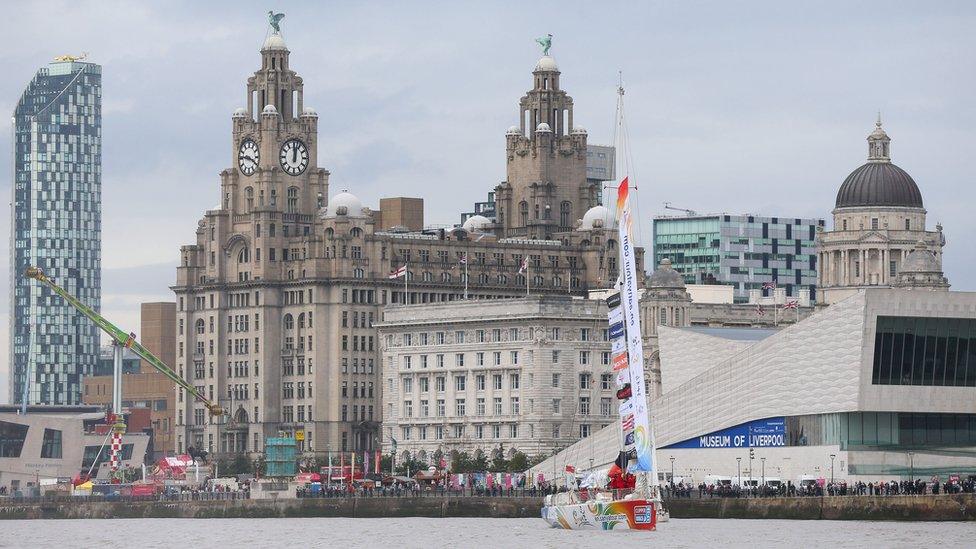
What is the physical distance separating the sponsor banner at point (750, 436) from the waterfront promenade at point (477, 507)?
17.5 meters

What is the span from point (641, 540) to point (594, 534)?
9.85 metres

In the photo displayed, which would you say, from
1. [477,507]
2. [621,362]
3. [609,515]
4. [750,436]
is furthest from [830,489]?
[477,507]

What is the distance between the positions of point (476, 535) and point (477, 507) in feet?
85.3

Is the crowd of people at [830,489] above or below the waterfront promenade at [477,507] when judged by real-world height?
above

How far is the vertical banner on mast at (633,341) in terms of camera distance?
131250 mm

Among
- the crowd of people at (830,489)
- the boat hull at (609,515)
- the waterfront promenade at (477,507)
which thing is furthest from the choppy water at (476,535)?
the crowd of people at (830,489)

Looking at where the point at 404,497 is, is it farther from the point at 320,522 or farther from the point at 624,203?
the point at 624,203

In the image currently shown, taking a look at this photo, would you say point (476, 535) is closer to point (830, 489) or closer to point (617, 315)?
point (617, 315)

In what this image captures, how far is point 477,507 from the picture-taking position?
172 m

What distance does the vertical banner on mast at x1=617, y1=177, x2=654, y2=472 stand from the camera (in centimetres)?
13125

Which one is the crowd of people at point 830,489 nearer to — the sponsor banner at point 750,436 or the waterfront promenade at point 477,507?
the waterfront promenade at point 477,507

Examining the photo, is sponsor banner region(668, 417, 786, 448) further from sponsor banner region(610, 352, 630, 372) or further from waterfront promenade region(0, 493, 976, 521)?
sponsor banner region(610, 352, 630, 372)

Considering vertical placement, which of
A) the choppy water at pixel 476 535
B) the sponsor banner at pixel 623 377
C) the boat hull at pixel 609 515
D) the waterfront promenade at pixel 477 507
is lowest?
the choppy water at pixel 476 535

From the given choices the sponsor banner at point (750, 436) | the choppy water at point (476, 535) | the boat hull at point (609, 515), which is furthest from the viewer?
the sponsor banner at point (750, 436)
